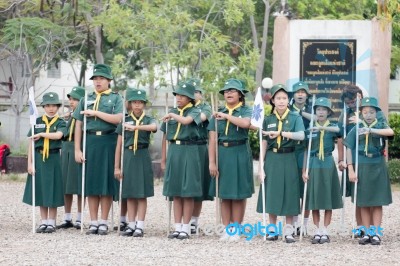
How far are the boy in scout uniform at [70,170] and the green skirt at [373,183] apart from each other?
334 centimetres

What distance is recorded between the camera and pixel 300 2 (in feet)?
101

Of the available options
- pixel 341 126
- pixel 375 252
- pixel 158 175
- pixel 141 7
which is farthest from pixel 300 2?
pixel 375 252

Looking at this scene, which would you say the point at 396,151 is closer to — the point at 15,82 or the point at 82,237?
the point at 15,82

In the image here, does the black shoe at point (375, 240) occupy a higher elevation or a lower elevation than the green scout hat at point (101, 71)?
lower

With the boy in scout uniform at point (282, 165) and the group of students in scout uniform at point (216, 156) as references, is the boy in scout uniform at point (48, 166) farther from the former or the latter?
the boy in scout uniform at point (282, 165)

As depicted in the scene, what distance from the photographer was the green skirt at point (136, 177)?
1323 centimetres

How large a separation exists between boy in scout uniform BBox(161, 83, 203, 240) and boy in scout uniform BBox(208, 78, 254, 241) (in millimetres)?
225

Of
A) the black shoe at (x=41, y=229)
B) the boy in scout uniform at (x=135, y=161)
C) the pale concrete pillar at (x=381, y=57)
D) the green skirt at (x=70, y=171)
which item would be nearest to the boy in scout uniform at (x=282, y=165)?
the boy in scout uniform at (x=135, y=161)

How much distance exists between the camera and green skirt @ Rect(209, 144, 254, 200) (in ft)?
42.0

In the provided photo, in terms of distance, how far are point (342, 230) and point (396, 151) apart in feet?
33.2

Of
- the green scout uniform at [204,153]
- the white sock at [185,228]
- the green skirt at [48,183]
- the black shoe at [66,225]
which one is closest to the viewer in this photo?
the white sock at [185,228]

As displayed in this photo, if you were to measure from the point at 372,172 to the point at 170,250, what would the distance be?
8.41ft

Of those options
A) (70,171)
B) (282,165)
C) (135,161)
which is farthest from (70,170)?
(282,165)

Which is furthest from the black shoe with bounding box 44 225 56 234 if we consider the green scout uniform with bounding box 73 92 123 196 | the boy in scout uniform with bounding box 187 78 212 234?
the boy in scout uniform with bounding box 187 78 212 234
